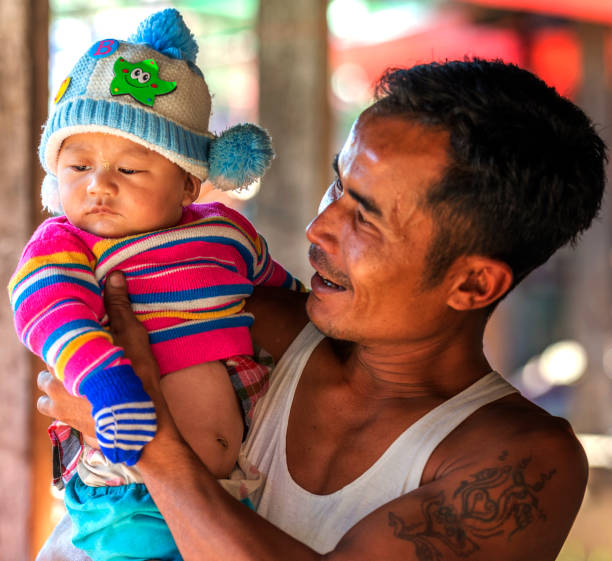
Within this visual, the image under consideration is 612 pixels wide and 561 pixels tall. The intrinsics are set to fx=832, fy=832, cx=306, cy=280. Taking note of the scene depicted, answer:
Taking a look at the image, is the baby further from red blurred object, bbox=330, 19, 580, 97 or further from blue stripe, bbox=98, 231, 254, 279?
red blurred object, bbox=330, 19, 580, 97

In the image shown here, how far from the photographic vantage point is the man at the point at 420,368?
1.68 meters

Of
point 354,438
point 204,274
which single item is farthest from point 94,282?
point 354,438

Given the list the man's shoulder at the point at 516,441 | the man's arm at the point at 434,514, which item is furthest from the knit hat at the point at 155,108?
the man's shoulder at the point at 516,441

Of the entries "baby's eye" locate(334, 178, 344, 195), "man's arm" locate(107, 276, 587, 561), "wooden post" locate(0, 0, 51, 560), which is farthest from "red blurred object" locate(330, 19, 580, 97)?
"man's arm" locate(107, 276, 587, 561)

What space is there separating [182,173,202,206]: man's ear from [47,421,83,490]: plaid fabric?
2.07 feet

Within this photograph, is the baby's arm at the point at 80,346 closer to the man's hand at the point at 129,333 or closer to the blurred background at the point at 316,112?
the man's hand at the point at 129,333

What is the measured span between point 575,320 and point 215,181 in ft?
20.3

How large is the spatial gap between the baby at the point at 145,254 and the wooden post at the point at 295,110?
8.03ft

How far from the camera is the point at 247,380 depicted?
2018mm

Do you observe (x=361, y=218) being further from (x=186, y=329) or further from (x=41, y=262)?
(x=41, y=262)

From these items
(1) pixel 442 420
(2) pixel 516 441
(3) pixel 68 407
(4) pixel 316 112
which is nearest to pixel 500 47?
(4) pixel 316 112

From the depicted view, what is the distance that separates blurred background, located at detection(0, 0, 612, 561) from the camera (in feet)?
9.63

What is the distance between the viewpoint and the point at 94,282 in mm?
1863

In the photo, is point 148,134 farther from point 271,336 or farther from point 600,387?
point 600,387
